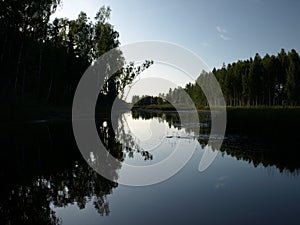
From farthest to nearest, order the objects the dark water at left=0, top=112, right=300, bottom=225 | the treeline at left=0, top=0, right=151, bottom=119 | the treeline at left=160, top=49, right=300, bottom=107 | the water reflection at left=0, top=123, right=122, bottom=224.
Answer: the treeline at left=160, top=49, right=300, bottom=107
the treeline at left=0, top=0, right=151, bottom=119
the water reflection at left=0, top=123, right=122, bottom=224
the dark water at left=0, top=112, right=300, bottom=225

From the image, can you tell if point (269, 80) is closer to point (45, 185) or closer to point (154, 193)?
point (154, 193)

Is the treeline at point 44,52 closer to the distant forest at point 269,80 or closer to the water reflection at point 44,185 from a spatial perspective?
the water reflection at point 44,185

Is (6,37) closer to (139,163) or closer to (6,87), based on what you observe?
(6,87)

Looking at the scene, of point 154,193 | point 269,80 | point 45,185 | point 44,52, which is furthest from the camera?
point 269,80

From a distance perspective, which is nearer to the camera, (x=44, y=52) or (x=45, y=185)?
(x=45, y=185)

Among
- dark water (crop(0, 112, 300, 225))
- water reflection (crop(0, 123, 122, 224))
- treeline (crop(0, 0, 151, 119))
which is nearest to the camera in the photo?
dark water (crop(0, 112, 300, 225))

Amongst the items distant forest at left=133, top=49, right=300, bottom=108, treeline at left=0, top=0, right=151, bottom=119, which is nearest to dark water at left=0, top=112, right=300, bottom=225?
treeline at left=0, top=0, right=151, bottom=119

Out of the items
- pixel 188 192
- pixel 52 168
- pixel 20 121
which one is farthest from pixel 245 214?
pixel 20 121

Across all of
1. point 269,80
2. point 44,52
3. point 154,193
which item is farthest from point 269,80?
point 154,193

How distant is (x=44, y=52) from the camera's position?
1745 inches

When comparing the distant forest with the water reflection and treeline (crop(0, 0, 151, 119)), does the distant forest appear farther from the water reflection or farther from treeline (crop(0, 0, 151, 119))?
the water reflection

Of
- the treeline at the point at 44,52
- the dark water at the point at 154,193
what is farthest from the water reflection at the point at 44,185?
the treeline at the point at 44,52

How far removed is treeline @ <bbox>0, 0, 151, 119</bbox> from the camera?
31.3m

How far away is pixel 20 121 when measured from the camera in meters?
30.7
